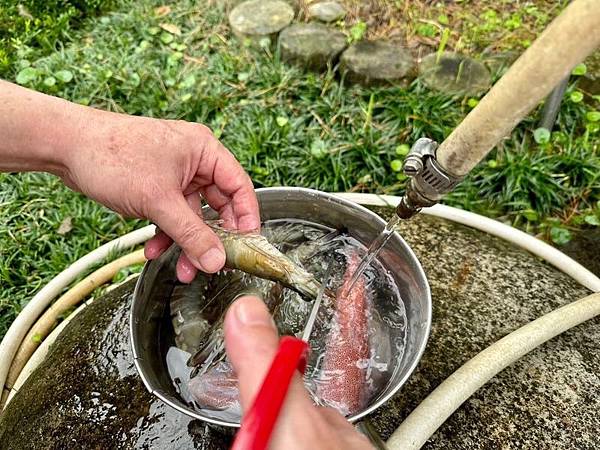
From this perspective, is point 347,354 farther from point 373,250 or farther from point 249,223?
point 249,223

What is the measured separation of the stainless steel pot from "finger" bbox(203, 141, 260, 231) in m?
0.07

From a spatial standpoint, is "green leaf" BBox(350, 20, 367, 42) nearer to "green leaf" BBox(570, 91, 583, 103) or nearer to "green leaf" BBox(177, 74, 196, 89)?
"green leaf" BBox(177, 74, 196, 89)

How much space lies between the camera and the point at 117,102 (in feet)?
12.2

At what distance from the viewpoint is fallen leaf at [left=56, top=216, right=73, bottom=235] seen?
317cm

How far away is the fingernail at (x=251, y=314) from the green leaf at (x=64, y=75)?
3262mm

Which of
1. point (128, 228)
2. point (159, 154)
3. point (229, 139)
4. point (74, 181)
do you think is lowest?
point (128, 228)

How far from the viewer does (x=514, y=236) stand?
8.29 feet

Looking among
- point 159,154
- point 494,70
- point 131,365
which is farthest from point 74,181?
point 494,70

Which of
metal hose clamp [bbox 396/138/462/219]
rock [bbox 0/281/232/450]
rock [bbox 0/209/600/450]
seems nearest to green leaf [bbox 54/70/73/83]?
rock [bbox 0/209/600/450]

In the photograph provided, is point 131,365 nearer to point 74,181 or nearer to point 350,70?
point 74,181

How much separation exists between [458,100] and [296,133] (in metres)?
0.96

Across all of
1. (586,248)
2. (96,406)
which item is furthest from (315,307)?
(586,248)

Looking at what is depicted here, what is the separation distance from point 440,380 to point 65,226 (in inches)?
85.0

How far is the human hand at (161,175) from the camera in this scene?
1729mm
